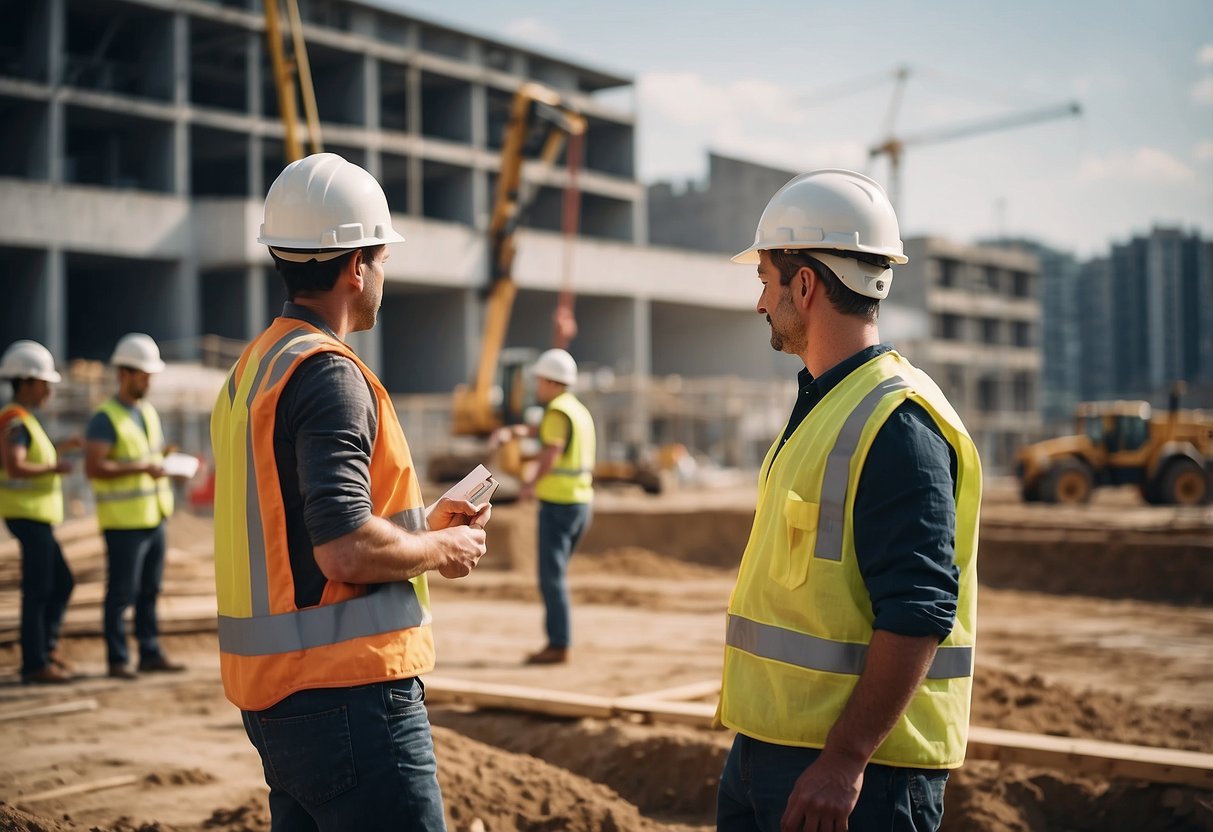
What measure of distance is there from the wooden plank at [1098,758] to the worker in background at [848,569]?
283cm

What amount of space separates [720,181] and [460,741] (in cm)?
5599

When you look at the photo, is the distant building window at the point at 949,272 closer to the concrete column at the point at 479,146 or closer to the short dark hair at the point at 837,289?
the concrete column at the point at 479,146

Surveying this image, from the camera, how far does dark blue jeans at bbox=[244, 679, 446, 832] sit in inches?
93.8

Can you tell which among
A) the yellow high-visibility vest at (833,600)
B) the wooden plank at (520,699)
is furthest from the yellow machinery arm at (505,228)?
the yellow high-visibility vest at (833,600)

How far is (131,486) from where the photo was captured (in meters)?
7.79

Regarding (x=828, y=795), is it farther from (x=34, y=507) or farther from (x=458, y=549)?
(x=34, y=507)

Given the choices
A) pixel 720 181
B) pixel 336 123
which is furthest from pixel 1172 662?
pixel 720 181

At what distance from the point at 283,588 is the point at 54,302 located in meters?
37.4

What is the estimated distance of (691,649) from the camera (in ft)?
33.1

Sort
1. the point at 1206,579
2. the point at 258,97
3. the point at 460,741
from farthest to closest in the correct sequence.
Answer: the point at 258,97 → the point at 1206,579 → the point at 460,741

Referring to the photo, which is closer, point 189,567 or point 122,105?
point 189,567

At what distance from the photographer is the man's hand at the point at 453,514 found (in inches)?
107

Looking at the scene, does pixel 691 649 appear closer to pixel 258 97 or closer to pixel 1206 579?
pixel 1206 579

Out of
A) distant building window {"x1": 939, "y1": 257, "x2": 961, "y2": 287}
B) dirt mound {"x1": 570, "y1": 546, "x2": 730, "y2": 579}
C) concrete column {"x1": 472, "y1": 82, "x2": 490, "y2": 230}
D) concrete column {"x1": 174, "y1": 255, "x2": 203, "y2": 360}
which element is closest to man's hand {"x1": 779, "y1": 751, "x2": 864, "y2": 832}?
dirt mound {"x1": 570, "y1": 546, "x2": 730, "y2": 579}
